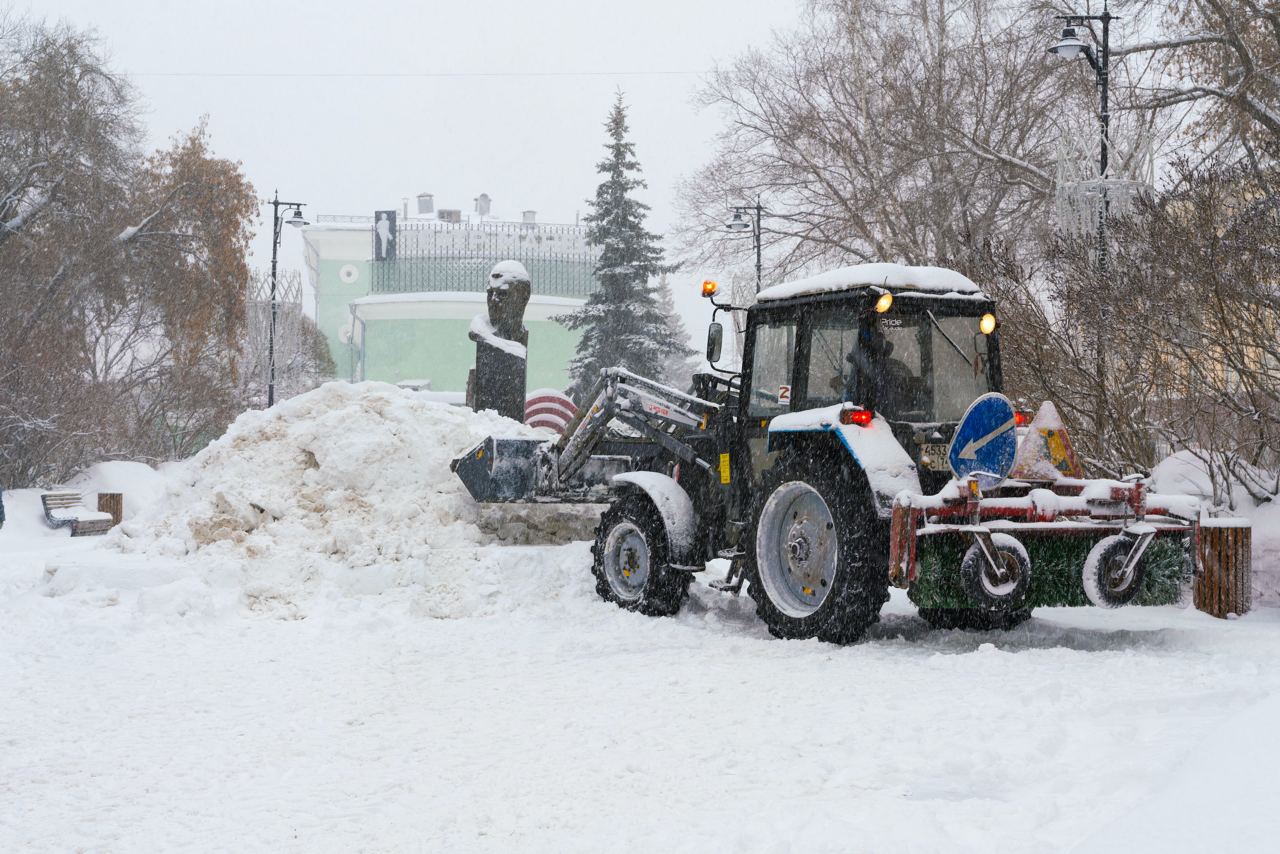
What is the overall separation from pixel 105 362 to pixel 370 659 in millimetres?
25072

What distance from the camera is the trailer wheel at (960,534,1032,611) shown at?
7.34 meters

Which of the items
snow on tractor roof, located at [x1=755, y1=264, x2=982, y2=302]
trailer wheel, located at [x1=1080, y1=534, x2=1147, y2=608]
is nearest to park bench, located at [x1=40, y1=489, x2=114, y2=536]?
snow on tractor roof, located at [x1=755, y1=264, x2=982, y2=302]

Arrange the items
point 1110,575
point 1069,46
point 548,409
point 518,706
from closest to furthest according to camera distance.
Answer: point 518,706, point 1110,575, point 1069,46, point 548,409

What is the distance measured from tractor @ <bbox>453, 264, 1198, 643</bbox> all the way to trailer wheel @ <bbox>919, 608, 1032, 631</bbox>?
2cm

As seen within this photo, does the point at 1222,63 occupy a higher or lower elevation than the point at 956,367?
higher

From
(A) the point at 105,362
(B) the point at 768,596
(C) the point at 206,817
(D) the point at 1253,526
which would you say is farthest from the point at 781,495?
(A) the point at 105,362

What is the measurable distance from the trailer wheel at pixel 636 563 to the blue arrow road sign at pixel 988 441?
268 cm

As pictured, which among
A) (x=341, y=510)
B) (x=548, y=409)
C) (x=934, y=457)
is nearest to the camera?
(x=934, y=457)

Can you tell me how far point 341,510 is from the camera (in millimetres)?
11156

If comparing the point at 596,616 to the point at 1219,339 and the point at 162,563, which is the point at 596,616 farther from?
the point at 1219,339

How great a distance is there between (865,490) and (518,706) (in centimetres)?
257

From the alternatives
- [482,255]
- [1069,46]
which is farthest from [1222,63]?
[482,255]

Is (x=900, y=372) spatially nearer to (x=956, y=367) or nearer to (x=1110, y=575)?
(x=956, y=367)

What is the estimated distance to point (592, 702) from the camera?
658 centimetres
